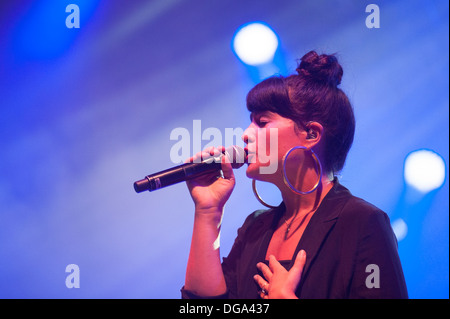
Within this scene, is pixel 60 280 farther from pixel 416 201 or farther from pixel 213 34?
pixel 416 201

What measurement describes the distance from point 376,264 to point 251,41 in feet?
4.81

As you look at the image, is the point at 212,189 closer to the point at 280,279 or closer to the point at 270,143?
the point at 270,143

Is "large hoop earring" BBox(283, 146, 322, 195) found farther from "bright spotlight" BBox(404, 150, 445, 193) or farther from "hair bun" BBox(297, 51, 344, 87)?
"bright spotlight" BBox(404, 150, 445, 193)

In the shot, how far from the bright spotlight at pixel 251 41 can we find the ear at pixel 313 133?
98 centimetres

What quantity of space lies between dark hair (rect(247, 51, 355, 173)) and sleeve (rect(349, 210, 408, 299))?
316 mm

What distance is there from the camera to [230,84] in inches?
80.4

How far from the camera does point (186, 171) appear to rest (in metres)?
1.14

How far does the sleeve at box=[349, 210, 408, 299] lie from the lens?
87 cm

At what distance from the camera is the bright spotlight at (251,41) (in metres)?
2.03

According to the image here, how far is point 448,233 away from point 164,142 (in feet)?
5.50

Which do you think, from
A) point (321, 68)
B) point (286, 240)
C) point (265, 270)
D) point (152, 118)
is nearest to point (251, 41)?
point (152, 118)

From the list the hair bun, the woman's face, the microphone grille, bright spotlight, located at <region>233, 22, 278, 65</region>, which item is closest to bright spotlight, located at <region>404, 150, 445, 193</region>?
bright spotlight, located at <region>233, 22, 278, 65</region>

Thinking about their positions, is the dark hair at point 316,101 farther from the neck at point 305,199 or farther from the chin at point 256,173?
the chin at point 256,173

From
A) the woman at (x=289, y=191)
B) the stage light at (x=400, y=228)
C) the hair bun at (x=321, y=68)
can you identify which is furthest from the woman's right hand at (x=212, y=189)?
the stage light at (x=400, y=228)
